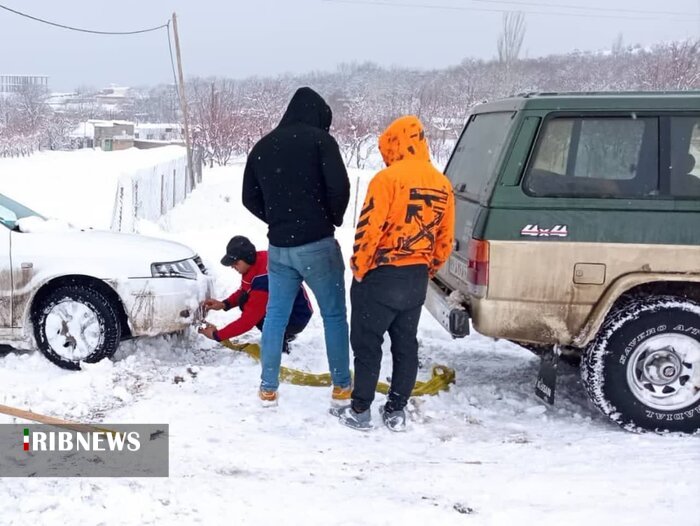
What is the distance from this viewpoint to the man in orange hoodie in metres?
3.68

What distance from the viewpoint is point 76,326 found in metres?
4.77

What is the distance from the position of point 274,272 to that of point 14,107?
90.9 m

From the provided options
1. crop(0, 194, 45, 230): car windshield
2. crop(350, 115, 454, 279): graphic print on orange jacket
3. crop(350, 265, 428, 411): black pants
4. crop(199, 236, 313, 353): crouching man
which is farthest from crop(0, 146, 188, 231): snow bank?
crop(350, 115, 454, 279): graphic print on orange jacket

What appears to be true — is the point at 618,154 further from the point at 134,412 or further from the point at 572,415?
the point at 134,412

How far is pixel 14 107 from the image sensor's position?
83.1 meters

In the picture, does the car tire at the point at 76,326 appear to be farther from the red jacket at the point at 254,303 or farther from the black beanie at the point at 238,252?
the black beanie at the point at 238,252

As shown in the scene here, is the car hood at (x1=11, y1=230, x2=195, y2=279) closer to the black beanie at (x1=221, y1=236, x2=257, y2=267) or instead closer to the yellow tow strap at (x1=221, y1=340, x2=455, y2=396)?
the black beanie at (x1=221, y1=236, x2=257, y2=267)

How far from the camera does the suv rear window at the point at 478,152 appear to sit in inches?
167

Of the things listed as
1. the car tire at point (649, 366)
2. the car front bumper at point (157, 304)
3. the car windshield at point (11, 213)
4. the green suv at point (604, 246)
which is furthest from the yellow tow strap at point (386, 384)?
the car windshield at point (11, 213)

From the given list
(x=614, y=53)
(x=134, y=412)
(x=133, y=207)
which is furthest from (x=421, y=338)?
(x=614, y=53)

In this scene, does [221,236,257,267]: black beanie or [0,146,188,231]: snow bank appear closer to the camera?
[221,236,257,267]: black beanie

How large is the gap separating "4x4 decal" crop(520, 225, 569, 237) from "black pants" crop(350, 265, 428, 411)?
643 mm

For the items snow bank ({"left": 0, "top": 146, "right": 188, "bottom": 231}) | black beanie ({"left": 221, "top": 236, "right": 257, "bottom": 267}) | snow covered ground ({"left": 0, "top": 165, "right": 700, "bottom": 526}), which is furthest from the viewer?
snow bank ({"left": 0, "top": 146, "right": 188, "bottom": 231})

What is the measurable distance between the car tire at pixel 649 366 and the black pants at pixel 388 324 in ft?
3.61
